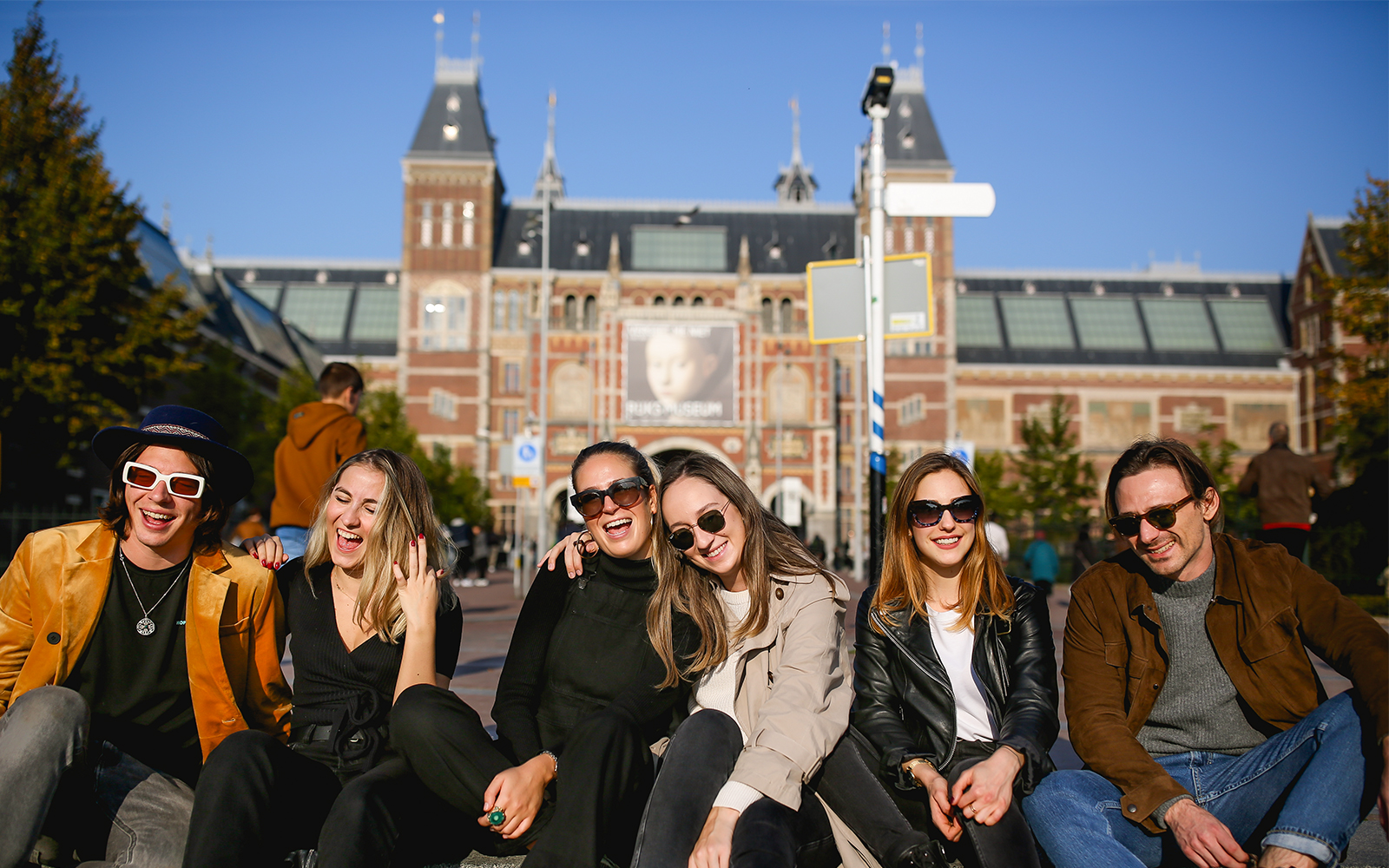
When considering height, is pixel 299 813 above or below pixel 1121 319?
below

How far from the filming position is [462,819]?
2.85 metres

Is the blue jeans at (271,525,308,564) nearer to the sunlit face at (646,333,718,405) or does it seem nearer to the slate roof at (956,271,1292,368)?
the sunlit face at (646,333,718,405)

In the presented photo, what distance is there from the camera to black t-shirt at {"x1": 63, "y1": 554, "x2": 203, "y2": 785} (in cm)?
283

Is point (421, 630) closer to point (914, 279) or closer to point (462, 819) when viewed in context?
point (462, 819)

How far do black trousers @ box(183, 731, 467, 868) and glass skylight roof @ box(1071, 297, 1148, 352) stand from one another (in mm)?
48945

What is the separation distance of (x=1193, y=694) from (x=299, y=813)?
251 cm

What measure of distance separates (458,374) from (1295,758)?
133 feet

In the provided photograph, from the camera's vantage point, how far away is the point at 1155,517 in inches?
112

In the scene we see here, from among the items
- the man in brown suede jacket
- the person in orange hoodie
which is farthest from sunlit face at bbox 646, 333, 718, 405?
the man in brown suede jacket

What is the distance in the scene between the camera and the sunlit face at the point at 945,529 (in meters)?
3.05

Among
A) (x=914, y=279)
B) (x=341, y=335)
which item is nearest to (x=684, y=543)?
(x=914, y=279)

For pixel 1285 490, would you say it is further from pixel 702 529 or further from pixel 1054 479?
pixel 1054 479

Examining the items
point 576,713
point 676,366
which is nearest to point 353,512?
point 576,713

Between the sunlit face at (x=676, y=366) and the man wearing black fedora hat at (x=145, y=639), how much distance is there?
3342 centimetres
